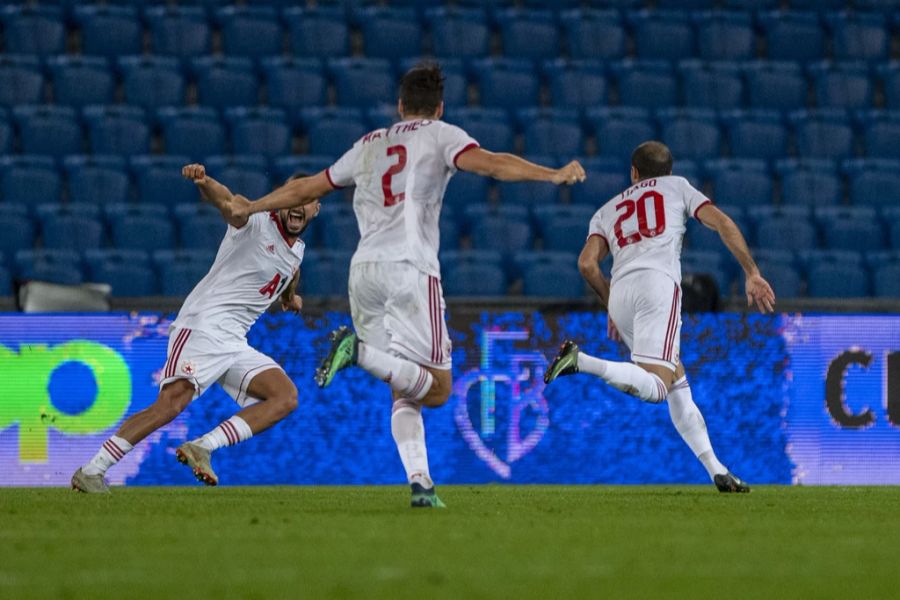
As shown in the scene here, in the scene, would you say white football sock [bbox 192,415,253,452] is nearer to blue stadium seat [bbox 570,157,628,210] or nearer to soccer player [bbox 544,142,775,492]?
soccer player [bbox 544,142,775,492]

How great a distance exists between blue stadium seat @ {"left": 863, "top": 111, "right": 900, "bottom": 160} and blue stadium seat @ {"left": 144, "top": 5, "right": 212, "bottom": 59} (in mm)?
6133

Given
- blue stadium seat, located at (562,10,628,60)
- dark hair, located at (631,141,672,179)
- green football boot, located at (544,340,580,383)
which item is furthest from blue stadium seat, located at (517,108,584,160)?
green football boot, located at (544,340,580,383)

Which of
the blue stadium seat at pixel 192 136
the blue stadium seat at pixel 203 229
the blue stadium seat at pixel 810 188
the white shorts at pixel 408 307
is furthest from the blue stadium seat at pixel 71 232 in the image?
the white shorts at pixel 408 307

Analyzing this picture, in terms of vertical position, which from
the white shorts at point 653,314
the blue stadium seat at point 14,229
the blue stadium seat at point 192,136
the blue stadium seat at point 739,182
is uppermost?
the blue stadium seat at point 192,136

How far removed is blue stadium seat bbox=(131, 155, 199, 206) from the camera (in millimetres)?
12141

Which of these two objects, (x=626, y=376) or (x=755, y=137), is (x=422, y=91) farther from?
(x=755, y=137)

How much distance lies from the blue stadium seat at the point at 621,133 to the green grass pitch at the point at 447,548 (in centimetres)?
629

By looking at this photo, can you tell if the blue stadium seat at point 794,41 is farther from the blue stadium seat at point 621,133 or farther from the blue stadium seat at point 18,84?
the blue stadium seat at point 18,84

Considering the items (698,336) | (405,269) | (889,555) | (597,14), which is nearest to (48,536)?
(405,269)

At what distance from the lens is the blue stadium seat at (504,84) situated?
1352 cm

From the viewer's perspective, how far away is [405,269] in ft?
19.6

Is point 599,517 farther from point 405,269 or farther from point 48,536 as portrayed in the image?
point 48,536

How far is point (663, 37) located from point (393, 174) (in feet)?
29.1

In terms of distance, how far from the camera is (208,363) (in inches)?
296
